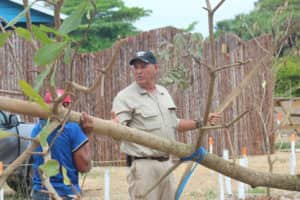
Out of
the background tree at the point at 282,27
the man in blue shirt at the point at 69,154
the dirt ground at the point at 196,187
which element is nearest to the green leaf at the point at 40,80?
the background tree at the point at 282,27

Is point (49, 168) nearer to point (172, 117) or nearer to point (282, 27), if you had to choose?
point (172, 117)

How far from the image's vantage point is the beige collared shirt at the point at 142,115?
5.41 metres

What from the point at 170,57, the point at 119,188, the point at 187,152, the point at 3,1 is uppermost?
the point at 3,1

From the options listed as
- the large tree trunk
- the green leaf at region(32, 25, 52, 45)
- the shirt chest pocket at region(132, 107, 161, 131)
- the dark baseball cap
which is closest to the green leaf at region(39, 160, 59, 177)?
the large tree trunk

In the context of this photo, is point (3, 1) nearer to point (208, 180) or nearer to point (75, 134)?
point (208, 180)

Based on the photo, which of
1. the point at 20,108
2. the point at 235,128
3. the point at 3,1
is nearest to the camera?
the point at 20,108

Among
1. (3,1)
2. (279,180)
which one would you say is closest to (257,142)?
(3,1)

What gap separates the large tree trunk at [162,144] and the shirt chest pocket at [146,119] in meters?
2.77

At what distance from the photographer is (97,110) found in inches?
528

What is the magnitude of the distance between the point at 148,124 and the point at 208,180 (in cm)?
555

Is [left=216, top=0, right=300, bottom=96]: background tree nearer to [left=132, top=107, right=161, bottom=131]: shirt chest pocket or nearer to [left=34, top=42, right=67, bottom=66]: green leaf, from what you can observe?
[left=132, top=107, right=161, bottom=131]: shirt chest pocket

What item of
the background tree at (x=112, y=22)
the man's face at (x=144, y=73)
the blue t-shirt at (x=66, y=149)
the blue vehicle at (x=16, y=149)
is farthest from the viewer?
the background tree at (x=112, y=22)

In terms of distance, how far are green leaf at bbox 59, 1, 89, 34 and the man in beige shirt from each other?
3946 mm

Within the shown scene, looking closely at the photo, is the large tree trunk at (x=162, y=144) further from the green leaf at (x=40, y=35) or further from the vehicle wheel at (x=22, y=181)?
the vehicle wheel at (x=22, y=181)
